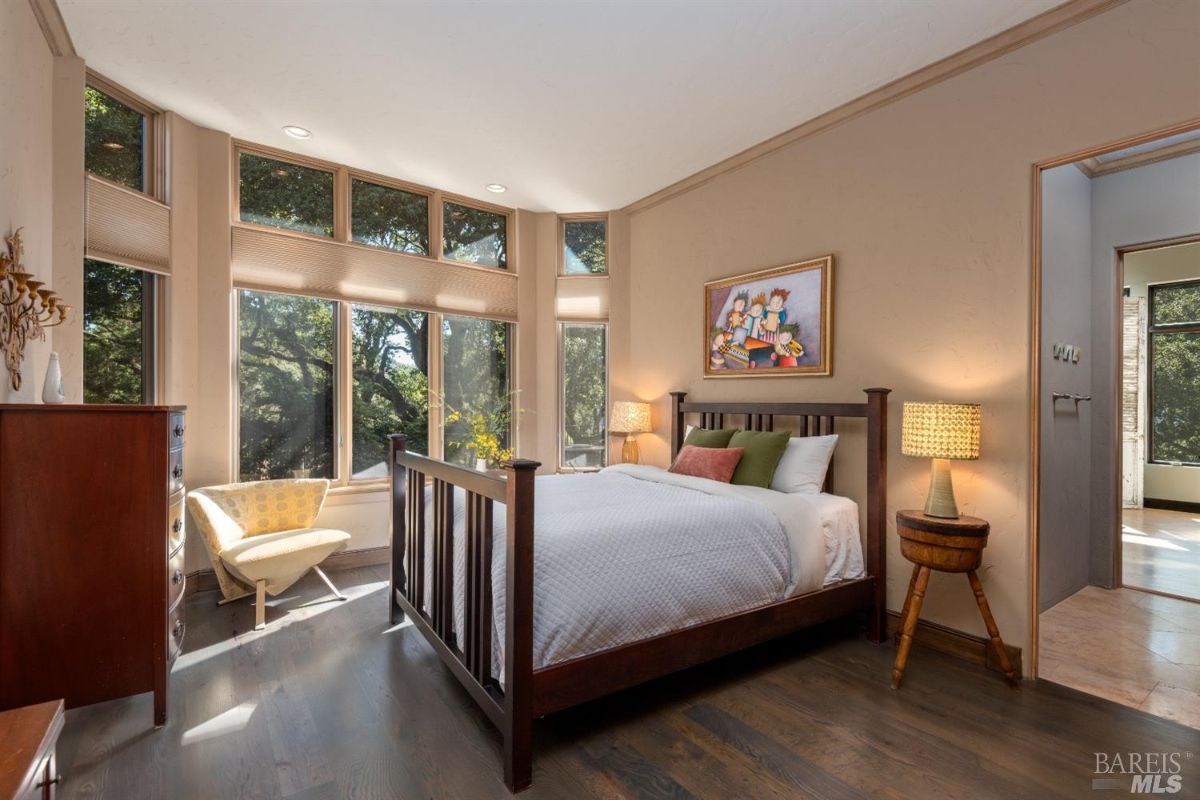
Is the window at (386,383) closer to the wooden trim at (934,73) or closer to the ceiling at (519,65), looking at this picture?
the ceiling at (519,65)

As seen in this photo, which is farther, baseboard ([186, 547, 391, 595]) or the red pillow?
baseboard ([186, 547, 391, 595])

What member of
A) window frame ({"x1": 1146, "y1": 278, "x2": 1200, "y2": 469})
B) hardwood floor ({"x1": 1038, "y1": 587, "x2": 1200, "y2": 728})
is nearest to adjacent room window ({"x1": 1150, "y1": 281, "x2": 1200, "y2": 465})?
window frame ({"x1": 1146, "y1": 278, "x2": 1200, "y2": 469})

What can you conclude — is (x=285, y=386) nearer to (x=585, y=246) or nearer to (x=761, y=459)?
(x=585, y=246)

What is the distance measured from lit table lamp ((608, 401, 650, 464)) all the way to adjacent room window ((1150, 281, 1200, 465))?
14.1ft

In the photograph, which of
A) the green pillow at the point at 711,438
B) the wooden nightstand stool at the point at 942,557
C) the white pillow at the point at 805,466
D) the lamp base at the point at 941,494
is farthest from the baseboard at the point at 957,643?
the green pillow at the point at 711,438

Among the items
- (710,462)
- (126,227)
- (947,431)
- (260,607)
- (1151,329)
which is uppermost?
(126,227)

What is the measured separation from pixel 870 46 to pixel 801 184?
34.2 inches

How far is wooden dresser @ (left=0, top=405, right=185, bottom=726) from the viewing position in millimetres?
1860

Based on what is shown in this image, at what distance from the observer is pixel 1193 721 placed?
6.76 feet

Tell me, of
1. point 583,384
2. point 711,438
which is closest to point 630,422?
point 583,384

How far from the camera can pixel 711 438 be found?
350cm

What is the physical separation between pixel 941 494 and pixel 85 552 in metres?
3.40

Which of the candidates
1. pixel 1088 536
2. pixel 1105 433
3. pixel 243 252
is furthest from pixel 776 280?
pixel 243 252

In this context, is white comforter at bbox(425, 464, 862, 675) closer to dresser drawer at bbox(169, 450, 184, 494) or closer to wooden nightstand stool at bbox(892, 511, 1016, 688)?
wooden nightstand stool at bbox(892, 511, 1016, 688)
